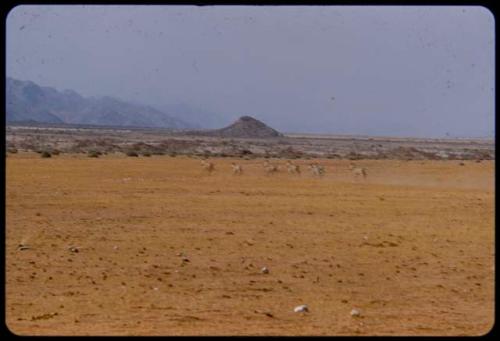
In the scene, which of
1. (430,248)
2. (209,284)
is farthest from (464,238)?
(209,284)

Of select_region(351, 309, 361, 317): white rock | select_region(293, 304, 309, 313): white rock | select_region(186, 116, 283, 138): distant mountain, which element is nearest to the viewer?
select_region(351, 309, 361, 317): white rock

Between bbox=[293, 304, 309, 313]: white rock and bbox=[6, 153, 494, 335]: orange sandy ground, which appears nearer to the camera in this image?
bbox=[6, 153, 494, 335]: orange sandy ground

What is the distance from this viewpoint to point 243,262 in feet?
31.5

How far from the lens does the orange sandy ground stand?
6.87 meters

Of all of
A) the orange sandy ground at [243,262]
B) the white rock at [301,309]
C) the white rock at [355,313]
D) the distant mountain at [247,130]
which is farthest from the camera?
the distant mountain at [247,130]

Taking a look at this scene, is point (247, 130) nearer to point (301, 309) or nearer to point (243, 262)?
point (243, 262)

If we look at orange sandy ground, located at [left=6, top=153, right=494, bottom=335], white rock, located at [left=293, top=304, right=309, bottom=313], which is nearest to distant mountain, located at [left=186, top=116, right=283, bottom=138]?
orange sandy ground, located at [left=6, top=153, right=494, bottom=335]

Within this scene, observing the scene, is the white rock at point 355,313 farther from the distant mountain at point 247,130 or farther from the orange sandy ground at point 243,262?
the distant mountain at point 247,130

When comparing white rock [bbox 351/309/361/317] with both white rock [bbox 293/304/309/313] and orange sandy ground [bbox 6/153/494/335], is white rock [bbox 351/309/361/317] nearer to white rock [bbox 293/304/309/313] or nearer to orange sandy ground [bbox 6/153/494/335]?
orange sandy ground [bbox 6/153/494/335]

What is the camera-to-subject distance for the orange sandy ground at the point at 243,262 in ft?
22.5

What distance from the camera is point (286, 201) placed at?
17188 mm

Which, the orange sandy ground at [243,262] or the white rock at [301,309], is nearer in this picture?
the orange sandy ground at [243,262]

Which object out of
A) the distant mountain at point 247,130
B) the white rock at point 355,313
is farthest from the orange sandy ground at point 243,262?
the distant mountain at point 247,130

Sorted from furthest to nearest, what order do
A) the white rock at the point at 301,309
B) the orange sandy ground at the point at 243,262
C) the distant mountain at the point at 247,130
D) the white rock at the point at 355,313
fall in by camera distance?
the distant mountain at the point at 247,130
the white rock at the point at 301,309
the white rock at the point at 355,313
the orange sandy ground at the point at 243,262
